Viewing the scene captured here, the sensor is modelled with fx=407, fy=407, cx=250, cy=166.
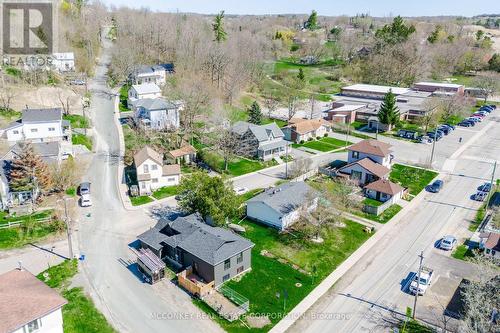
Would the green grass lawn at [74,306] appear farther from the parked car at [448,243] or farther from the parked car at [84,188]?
the parked car at [448,243]

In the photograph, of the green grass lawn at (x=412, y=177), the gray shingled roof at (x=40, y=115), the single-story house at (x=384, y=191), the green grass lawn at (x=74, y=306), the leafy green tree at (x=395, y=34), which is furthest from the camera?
the leafy green tree at (x=395, y=34)

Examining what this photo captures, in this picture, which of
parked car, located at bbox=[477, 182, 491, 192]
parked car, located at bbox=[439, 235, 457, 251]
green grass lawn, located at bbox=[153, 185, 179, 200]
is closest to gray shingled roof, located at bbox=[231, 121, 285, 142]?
green grass lawn, located at bbox=[153, 185, 179, 200]

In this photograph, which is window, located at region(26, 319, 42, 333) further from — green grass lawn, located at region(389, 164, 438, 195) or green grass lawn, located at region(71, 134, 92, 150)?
green grass lawn, located at region(389, 164, 438, 195)

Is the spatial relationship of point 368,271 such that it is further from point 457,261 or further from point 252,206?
point 252,206

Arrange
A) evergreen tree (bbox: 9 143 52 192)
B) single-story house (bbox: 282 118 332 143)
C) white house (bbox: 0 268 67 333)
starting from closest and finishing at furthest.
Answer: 1. white house (bbox: 0 268 67 333)
2. evergreen tree (bbox: 9 143 52 192)
3. single-story house (bbox: 282 118 332 143)

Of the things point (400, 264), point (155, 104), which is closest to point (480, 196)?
point (400, 264)

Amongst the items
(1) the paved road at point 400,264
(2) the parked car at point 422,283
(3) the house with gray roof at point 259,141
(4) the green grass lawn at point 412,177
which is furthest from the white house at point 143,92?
(2) the parked car at point 422,283
